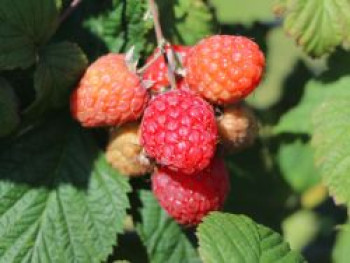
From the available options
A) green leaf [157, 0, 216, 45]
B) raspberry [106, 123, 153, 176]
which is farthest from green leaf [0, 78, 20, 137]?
green leaf [157, 0, 216, 45]

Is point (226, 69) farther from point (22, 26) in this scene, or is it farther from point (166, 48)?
point (22, 26)

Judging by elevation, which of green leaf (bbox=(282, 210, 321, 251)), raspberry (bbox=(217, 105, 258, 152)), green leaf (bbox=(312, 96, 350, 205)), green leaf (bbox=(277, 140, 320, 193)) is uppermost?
raspberry (bbox=(217, 105, 258, 152))

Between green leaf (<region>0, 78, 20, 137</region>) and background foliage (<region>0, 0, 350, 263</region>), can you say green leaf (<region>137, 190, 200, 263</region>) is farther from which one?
green leaf (<region>0, 78, 20, 137</region>)

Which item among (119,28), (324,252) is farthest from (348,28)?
(324,252)

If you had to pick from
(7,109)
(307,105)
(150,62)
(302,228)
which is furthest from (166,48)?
(302,228)

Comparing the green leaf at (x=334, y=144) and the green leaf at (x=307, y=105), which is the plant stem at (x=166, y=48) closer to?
the green leaf at (x=334, y=144)

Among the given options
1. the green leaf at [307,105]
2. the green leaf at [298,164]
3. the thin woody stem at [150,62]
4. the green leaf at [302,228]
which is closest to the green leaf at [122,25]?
the thin woody stem at [150,62]
